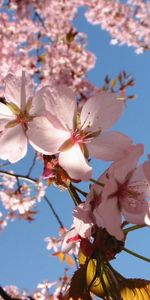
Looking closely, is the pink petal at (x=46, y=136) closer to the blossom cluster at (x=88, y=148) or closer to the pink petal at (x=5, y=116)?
the blossom cluster at (x=88, y=148)

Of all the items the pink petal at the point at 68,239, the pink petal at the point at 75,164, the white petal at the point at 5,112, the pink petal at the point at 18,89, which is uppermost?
the pink petal at the point at 18,89

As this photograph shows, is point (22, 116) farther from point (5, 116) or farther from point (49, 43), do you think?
point (49, 43)

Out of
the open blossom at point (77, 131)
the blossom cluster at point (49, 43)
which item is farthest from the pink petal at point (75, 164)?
the blossom cluster at point (49, 43)

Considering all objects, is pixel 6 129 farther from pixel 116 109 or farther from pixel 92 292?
pixel 92 292

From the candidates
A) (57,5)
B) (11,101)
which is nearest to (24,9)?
(57,5)

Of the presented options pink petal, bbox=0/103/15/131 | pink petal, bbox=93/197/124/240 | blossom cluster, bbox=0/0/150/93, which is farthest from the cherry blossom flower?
blossom cluster, bbox=0/0/150/93

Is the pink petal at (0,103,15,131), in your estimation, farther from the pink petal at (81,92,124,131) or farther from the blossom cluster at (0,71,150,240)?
the pink petal at (81,92,124,131)

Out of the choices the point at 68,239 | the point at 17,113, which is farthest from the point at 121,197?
the point at 17,113
